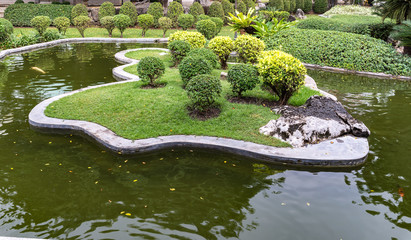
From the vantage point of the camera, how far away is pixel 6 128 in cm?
851

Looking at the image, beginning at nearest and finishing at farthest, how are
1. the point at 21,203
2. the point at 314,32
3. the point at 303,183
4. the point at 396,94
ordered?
the point at 21,203 < the point at 303,183 < the point at 396,94 < the point at 314,32

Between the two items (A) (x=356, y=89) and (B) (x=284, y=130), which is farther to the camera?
(A) (x=356, y=89)

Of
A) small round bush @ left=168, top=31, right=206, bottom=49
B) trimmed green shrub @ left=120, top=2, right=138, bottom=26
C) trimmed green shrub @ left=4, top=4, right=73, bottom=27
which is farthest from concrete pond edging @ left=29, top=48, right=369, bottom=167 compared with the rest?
trimmed green shrub @ left=4, top=4, right=73, bottom=27

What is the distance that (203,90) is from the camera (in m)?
8.39

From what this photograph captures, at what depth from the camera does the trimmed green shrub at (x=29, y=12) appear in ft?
84.8

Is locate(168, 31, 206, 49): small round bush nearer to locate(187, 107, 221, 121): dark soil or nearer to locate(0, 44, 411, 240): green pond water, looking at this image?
locate(187, 107, 221, 121): dark soil

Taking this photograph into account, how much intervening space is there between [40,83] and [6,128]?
13.8 ft

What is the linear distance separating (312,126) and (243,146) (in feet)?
5.58

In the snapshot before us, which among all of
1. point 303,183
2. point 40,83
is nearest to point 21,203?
point 303,183

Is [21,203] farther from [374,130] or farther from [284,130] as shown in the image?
[374,130]

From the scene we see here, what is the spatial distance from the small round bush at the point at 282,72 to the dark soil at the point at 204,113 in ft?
5.18

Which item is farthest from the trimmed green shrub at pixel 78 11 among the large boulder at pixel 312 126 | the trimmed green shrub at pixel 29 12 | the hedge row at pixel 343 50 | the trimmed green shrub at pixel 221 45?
the large boulder at pixel 312 126

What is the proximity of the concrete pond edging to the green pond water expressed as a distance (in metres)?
0.19

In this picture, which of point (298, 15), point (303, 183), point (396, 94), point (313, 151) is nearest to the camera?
point (303, 183)
